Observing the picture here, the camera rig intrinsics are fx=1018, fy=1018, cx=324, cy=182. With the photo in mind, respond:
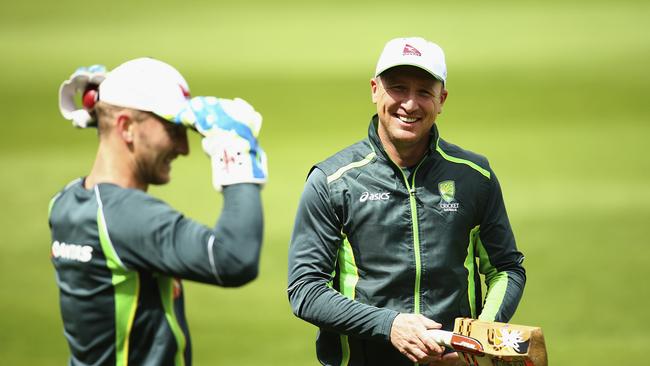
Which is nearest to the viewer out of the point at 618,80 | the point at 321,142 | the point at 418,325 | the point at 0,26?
the point at 418,325

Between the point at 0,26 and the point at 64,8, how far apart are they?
650mm

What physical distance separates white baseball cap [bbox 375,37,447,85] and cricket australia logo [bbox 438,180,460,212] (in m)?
0.39

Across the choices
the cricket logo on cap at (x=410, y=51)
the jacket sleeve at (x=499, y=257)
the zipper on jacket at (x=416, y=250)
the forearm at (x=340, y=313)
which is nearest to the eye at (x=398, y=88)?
the cricket logo on cap at (x=410, y=51)

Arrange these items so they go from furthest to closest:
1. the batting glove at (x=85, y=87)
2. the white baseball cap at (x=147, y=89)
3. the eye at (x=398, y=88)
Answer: the eye at (x=398, y=88), the batting glove at (x=85, y=87), the white baseball cap at (x=147, y=89)

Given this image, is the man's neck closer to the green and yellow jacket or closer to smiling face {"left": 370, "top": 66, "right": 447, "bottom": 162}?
smiling face {"left": 370, "top": 66, "right": 447, "bottom": 162}

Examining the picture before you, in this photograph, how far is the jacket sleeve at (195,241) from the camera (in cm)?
275

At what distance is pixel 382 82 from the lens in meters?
3.85

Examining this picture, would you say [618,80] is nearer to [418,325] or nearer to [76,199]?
[418,325]

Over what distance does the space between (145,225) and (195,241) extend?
0.49ft

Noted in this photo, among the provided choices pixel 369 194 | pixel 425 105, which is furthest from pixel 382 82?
pixel 369 194

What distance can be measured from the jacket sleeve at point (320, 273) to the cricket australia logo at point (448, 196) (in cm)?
40

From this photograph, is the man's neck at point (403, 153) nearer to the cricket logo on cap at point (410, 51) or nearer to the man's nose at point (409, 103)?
the man's nose at point (409, 103)

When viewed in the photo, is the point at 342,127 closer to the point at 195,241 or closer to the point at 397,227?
the point at 397,227

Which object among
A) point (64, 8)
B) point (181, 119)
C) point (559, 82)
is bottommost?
point (181, 119)
